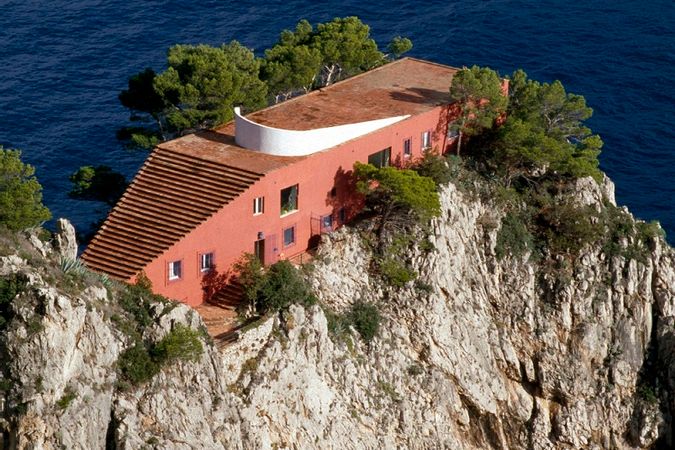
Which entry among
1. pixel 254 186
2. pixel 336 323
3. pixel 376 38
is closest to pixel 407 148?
pixel 254 186

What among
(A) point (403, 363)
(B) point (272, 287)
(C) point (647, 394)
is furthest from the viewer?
(C) point (647, 394)

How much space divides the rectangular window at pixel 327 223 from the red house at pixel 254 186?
0.19 feet

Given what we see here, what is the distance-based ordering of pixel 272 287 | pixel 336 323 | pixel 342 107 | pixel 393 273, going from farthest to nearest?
1. pixel 342 107
2. pixel 393 273
3. pixel 336 323
4. pixel 272 287

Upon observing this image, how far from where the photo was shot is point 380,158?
7794 centimetres

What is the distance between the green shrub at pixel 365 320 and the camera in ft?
238

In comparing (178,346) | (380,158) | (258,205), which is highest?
(380,158)

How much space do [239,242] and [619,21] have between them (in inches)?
2858

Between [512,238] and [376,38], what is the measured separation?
2008 inches

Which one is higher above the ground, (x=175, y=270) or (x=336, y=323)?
(x=175, y=270)

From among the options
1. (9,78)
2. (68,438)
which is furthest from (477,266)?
(9,78)

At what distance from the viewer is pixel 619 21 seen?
131875 mm

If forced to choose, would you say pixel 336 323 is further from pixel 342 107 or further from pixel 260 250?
pixel 342 107

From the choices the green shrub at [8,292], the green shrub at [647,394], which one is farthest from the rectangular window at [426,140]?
the green shrub at [8,292]

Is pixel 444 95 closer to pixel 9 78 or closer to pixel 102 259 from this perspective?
pixel 102 259
